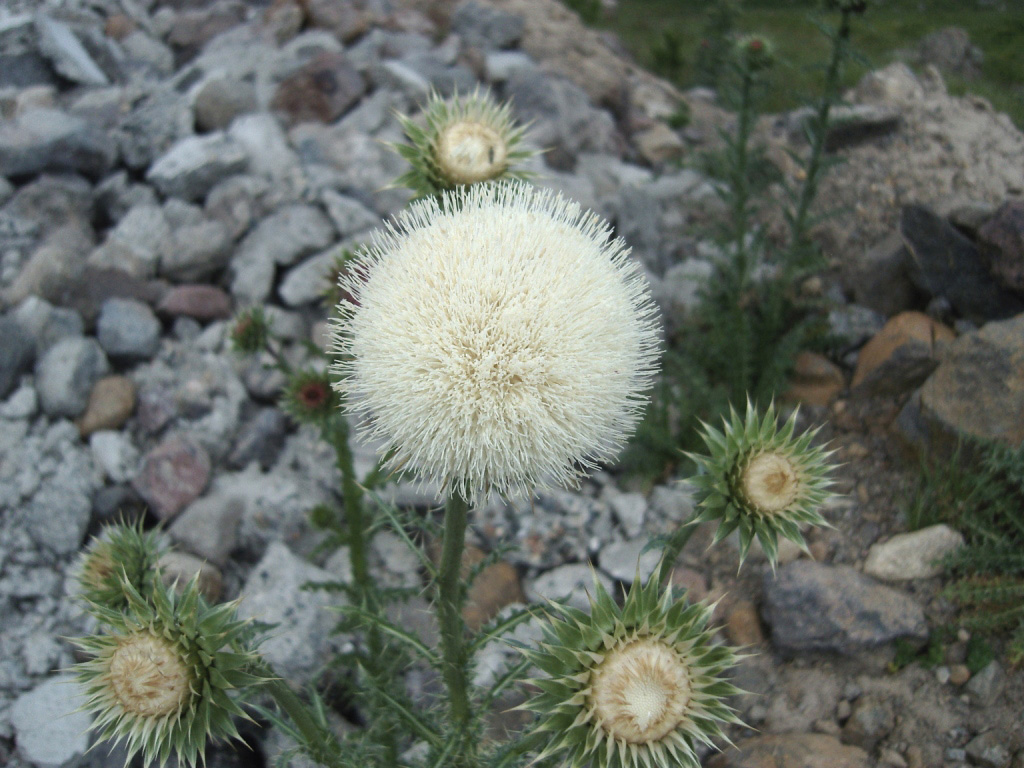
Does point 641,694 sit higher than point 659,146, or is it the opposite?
point 641,694

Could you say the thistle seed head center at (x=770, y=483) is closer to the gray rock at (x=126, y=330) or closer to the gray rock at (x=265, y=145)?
the gray rock at (x=126, y=330)

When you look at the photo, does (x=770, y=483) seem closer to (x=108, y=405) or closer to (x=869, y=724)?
(x=869, y=724)

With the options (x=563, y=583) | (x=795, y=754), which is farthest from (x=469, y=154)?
(x=795, y=754)

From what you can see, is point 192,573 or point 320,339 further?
point 320,339

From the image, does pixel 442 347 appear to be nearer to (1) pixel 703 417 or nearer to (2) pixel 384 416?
(2) pixel 384 416

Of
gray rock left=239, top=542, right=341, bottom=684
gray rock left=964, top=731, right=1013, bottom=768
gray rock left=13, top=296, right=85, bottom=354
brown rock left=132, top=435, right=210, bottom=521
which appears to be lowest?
gray rock left=239, top=542, right=341, bottom=684

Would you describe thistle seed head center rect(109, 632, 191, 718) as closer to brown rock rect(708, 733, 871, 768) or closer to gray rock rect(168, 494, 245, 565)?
gray rock rect(168, 494, 245, 565)

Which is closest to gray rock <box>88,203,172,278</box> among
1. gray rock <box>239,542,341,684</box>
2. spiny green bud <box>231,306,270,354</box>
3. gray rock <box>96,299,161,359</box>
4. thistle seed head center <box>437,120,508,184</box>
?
gray rock <box>96,299,161,359</box>
